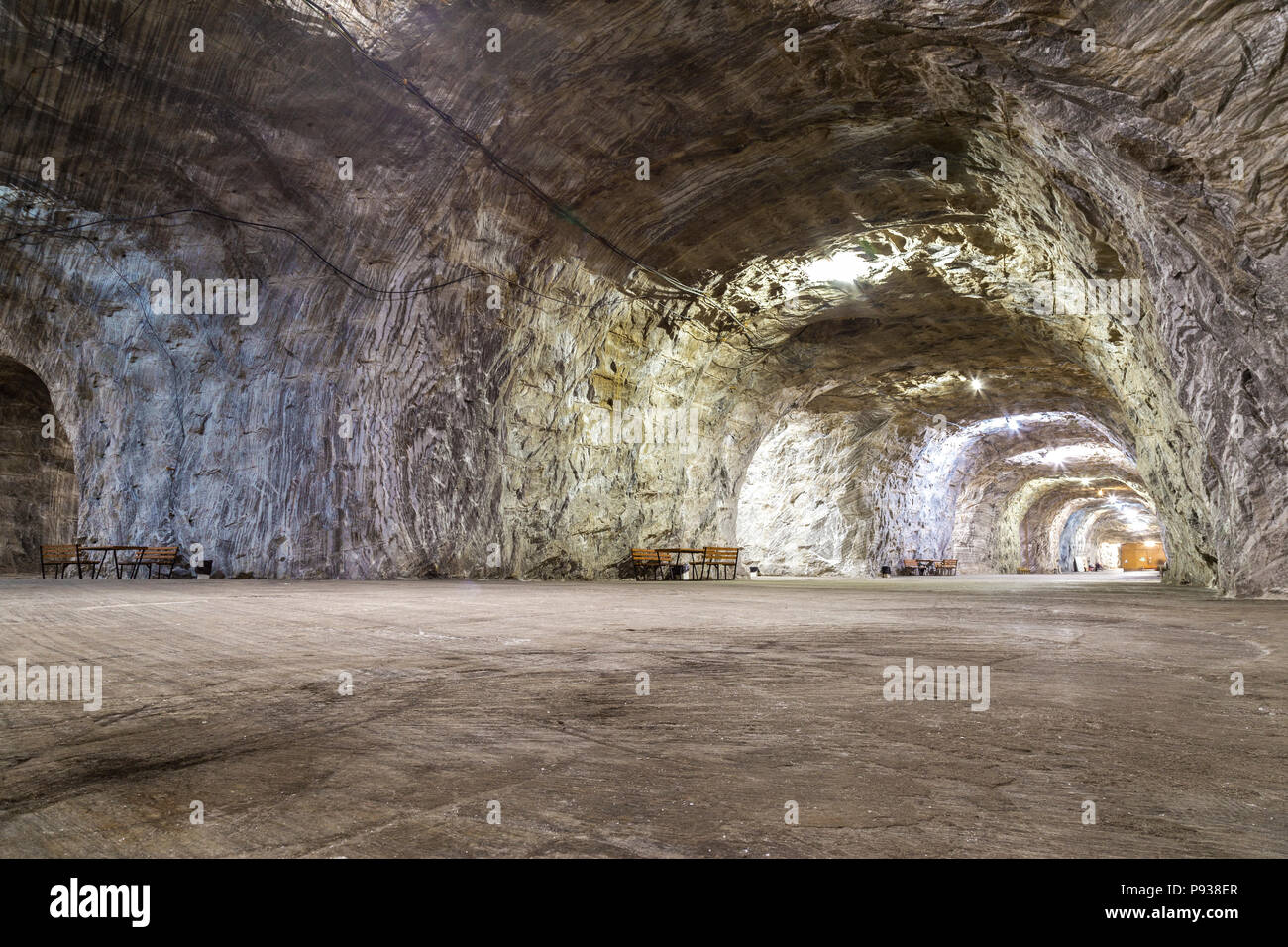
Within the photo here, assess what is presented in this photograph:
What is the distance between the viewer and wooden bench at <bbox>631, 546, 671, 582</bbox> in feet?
50.2

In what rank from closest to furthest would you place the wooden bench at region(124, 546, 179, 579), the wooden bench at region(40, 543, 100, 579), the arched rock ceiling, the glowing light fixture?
1. the arched rock ceiling
2. the wooden bench at region(124, 546, 179, 579)
3. the wooden bench at region(40, 543, 100, 579)
4. the glowing light fixture

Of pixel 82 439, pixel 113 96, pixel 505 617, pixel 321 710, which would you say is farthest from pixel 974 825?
pixel 82 439

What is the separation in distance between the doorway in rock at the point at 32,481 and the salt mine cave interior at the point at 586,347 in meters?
A: 0.09

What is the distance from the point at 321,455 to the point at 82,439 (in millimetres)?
5645

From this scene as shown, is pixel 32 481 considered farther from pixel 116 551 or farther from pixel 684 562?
pixel 684 562

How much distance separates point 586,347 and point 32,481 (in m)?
14.0

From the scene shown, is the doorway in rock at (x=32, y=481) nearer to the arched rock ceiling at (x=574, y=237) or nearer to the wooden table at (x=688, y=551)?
the arched rock ceiling at (x=574, y=237)

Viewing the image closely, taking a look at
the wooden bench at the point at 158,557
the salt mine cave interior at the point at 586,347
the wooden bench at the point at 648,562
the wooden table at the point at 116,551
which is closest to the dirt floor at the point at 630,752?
the salt mine cave interior at the point at 586,347

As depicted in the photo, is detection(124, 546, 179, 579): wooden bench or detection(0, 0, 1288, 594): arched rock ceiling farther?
detection(124, 546, 179, 579): wooden bench

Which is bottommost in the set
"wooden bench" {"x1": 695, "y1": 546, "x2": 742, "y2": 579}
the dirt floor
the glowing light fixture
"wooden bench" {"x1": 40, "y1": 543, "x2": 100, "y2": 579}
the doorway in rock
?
"wooden bench" {"x1": 695, "y1": 546, "x2": 742, "y2": 579}

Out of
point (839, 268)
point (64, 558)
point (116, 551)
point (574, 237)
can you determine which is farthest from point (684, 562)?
point (64, 558)

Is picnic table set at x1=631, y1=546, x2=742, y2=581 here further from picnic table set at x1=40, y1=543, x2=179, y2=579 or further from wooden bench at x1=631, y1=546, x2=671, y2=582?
picnic table set at x1=40, y1=543, x2=179, y2=579

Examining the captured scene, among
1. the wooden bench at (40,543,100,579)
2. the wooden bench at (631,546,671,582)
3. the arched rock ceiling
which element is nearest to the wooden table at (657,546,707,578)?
the wooden bench at (631,546,671,582)

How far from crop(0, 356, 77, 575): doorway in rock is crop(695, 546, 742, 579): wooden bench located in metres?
14.4
